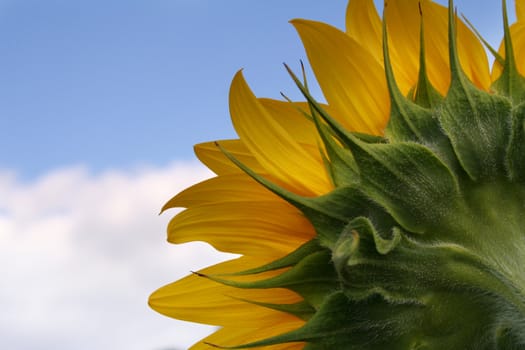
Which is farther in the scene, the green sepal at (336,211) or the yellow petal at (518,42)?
the yellow petal at (518,42)

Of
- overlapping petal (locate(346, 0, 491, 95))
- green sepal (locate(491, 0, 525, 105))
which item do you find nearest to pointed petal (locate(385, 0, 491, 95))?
overlapping petal (locate(346, 0, 491, 95))

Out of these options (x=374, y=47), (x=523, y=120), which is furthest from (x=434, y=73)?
(x=523, y=120)

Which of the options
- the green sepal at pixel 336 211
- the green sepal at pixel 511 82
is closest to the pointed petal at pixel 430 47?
the green sepal at pixel 511 82

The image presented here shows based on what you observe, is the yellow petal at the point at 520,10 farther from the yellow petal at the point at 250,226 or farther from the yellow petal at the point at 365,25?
the yellow petal at the point at 250,226

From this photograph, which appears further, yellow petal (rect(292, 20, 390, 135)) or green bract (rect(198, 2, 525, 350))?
yellow petal (rect(292, 20, 390, 135))

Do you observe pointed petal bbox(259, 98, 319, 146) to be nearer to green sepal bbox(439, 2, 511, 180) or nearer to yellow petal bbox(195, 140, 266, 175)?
yellow petal bbox(195, 140, 266, 175)

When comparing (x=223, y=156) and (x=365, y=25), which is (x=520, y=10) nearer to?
(x=365, y=25)

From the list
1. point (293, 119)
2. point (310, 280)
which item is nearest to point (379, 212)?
point (310, 280)
